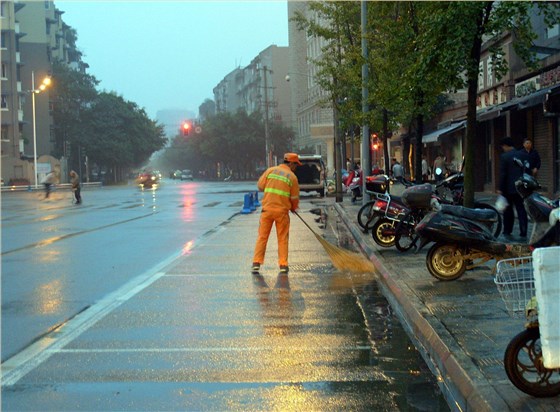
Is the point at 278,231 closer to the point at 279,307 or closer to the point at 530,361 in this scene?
the point at 279,307

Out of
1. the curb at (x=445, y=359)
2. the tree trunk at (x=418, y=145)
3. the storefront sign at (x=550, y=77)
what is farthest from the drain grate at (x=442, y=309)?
the storefront sign at (x=550, y=77)

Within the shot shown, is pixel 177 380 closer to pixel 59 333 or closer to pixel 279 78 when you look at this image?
pixel 59 333

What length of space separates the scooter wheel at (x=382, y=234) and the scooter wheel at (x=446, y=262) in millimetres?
4219

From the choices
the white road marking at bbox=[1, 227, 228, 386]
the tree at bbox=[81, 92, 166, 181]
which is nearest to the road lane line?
the white road marking at bbox=[1, 227, 228, 386]

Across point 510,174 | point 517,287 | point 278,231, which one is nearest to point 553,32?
point 510,174

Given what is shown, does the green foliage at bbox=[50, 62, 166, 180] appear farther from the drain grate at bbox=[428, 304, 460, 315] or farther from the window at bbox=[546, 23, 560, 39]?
the drain grate at bbox=[428, 304, 460, 315]

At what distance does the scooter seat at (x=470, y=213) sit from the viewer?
990 centimetres

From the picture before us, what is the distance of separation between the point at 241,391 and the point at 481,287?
4.64m

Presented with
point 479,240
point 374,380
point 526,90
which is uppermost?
point 526,90

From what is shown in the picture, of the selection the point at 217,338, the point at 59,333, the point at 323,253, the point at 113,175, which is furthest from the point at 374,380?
the point at 113,175

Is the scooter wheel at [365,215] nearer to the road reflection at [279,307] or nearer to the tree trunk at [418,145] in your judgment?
the tree trunk at [418,145]

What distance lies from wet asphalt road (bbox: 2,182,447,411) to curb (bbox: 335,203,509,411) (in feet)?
0.38

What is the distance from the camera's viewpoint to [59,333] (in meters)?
7.60

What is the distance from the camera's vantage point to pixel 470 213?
10031 millimetres
